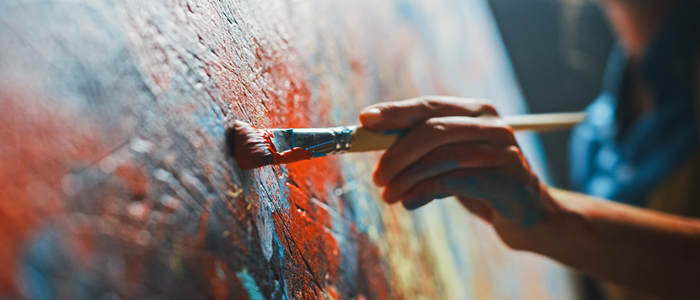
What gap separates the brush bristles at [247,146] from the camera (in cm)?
34

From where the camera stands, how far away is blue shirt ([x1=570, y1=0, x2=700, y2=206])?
1367 mm

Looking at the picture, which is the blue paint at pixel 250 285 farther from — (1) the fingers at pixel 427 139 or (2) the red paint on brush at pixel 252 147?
(1) the fingers at pixel 427 139

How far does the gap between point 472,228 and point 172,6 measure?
93cm

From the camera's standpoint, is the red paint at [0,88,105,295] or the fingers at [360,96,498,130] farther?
the fingers at [360,96,498,130]

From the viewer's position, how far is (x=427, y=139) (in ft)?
1.53

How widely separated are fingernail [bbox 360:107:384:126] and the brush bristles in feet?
0.42

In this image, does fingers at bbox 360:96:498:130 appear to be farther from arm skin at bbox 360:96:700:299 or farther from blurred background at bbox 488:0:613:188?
blurred background at bbox 488:0:613:188

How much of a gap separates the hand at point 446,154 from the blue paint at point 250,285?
198mm

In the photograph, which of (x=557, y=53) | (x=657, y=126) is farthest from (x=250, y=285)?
(x=557, y=53)

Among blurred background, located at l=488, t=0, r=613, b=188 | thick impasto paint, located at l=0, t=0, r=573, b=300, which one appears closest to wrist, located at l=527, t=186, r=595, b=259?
thick impasto paint, located at l=0, t=0, r=573, b=300

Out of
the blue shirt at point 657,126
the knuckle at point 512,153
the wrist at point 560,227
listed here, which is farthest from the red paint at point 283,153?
the blue shirt at point 657,126

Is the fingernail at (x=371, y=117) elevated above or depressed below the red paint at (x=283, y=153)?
above

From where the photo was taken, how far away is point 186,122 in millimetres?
301

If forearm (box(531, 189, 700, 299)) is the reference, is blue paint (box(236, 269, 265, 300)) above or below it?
above
